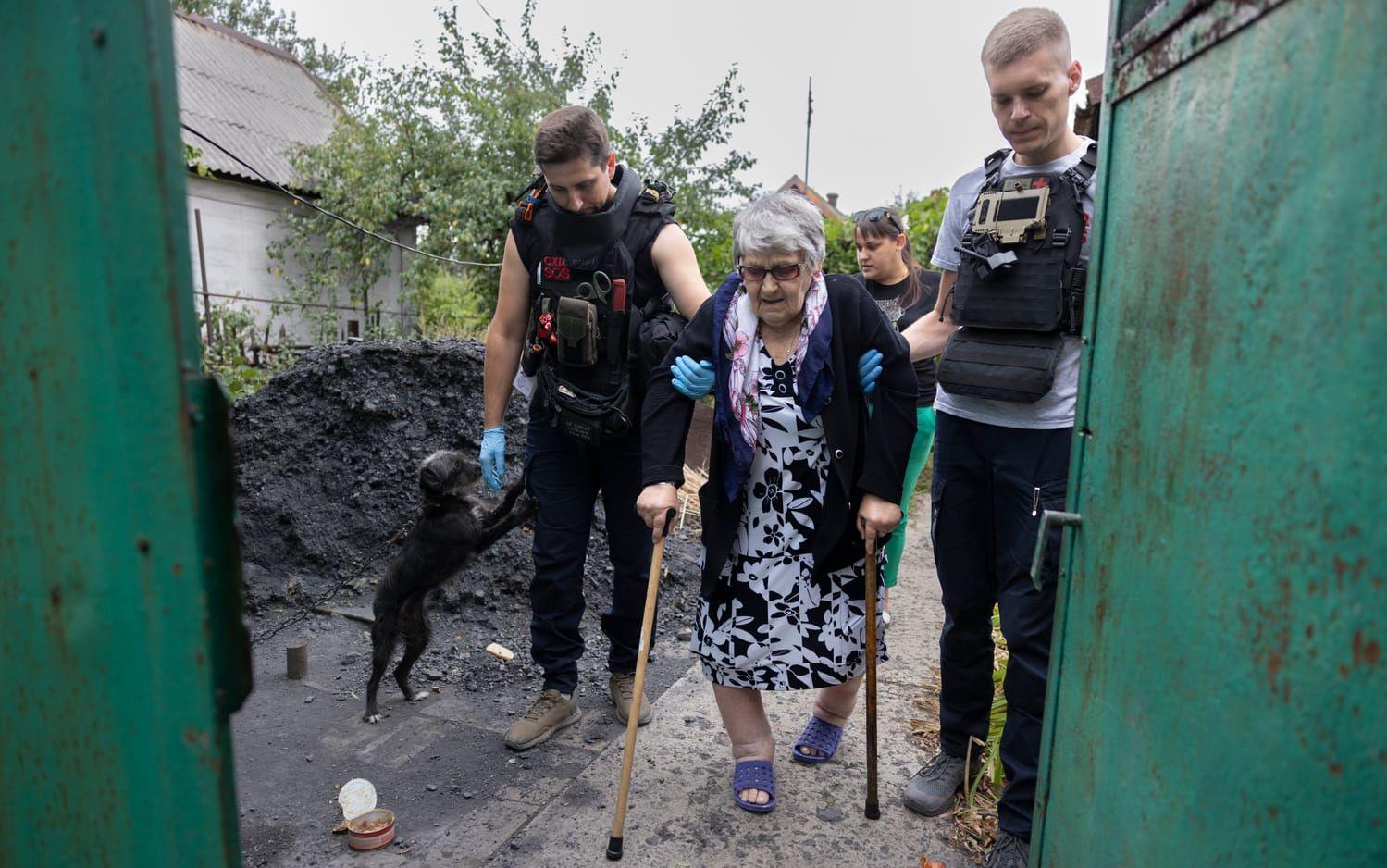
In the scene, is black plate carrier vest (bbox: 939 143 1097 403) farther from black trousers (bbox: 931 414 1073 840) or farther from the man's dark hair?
the man's dark hair

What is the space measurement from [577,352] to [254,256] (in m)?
12.5

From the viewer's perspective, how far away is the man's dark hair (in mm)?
3100

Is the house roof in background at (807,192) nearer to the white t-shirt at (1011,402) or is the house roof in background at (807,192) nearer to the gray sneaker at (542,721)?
the white t-shirt at (1011,402)

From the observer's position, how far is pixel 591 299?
3271mm

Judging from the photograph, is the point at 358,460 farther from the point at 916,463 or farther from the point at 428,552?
the point at 916,463

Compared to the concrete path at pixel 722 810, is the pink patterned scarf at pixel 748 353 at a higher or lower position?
higher

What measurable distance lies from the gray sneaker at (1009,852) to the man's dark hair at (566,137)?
2.53m

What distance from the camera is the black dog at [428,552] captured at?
364 cm

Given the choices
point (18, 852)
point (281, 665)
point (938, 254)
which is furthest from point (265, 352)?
point (18, 852)

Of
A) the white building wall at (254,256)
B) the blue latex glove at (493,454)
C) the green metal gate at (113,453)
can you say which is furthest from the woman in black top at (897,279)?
the white building wall at (254,256)

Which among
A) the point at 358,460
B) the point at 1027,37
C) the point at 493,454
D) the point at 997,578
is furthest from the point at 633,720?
the point at 358,460

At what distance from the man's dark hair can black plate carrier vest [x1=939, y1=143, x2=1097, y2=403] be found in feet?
4.43

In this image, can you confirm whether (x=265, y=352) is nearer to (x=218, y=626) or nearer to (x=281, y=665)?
(x=281, y=665)

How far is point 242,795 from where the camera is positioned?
3080 mm
